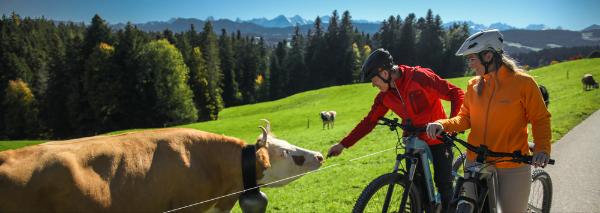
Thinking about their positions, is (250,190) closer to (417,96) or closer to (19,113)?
A: (417,96)

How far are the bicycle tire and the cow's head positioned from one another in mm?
3058

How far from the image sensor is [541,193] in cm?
589

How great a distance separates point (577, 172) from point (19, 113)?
66840 mm

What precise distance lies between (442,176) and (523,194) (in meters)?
1.04

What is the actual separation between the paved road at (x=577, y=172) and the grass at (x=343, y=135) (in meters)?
1.12

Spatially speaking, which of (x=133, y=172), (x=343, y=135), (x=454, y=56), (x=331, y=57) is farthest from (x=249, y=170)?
(x=331, y=57)

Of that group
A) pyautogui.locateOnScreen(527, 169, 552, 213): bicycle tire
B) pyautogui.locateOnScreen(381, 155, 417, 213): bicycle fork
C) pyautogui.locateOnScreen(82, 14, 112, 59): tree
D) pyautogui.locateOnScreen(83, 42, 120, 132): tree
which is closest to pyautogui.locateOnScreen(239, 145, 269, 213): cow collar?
pyautogui.locateOnScreen(381, 155, 417, 213): bicycle fork

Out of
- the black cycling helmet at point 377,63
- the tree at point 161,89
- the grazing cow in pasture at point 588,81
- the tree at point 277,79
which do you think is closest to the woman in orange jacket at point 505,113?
the black cycling helmet at point 377,63

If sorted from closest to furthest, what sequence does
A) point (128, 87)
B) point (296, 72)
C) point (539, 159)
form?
point (539, 159) → point (128, 87) → point (296, 72)

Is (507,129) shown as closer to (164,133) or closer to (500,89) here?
(500,89)

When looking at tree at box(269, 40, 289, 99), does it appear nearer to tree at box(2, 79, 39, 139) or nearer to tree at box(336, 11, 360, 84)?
tree at box(336, 11, 360, 84)

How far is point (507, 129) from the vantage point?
434 centimetres

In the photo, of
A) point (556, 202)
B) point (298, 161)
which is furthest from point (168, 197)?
point (556, 202)

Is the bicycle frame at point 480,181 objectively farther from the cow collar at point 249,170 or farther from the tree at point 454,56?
the tree at point 454,56
